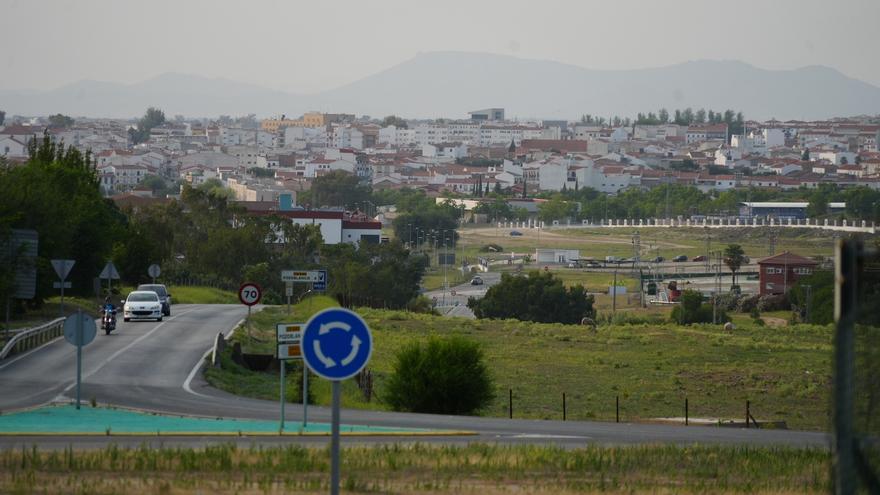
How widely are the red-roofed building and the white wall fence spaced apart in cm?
5818

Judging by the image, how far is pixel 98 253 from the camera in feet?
167

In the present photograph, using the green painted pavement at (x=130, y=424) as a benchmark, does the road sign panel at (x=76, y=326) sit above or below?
above

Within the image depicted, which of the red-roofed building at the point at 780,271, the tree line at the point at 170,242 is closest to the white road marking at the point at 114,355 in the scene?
the tree line at the point at 170,242

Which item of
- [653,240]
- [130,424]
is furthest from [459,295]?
[130,424]

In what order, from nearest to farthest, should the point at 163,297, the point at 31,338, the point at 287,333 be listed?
the point at 287,333
the point at 31,338
the point at 163,297

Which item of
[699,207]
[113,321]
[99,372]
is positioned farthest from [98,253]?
[699,207]

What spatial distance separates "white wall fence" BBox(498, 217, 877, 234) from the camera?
161250 mm

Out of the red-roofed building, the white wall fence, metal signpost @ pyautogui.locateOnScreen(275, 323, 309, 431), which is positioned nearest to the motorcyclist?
metal signpost @ pyautogui.locateOnScreen(275, 323, 309, 431)

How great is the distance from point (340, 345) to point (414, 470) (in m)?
6.62

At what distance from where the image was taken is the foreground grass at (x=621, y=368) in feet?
108

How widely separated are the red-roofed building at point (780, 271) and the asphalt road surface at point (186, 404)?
220 ft

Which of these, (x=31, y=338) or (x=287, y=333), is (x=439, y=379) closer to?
(x=287, y=333)

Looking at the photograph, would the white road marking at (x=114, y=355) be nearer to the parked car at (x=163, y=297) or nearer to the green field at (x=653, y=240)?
the parked car at (x=163, y=297)

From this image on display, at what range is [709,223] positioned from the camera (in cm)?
17625
